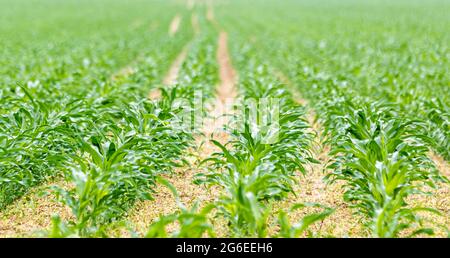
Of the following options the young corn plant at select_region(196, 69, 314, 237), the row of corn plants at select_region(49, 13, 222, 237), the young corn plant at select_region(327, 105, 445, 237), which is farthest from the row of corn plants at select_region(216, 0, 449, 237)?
the row of corn plants at select_region(49, 13, 222, 237)

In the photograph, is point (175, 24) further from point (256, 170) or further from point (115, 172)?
point (256, 170)

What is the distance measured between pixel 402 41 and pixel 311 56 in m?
5.56

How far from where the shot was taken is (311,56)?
50.1 feet

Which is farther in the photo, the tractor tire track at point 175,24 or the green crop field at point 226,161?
the tractor tire track at point 175,24

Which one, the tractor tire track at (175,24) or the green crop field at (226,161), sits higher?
the tractor tire track at (175,24)

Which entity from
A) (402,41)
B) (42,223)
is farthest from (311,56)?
A: (42,223)

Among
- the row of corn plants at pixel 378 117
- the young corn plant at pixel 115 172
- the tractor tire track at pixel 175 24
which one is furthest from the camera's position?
the tractor tire track at pixel 175 24

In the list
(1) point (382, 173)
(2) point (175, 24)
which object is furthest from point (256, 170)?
(2) point (175, 24)

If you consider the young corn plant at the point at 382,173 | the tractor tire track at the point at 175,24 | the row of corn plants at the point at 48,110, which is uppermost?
the tractor tire track at the point at 175,24

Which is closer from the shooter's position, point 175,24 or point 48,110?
point 48,110

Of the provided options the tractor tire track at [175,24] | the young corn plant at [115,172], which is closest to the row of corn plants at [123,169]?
the young corn plant at [115,172]

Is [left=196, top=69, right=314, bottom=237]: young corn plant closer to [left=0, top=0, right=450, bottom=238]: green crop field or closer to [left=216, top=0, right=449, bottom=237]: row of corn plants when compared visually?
[left=0, top=0, right=450, bottom=238]: green crop field

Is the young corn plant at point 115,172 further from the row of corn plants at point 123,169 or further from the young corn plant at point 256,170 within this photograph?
the young corn plant at point 256,170
